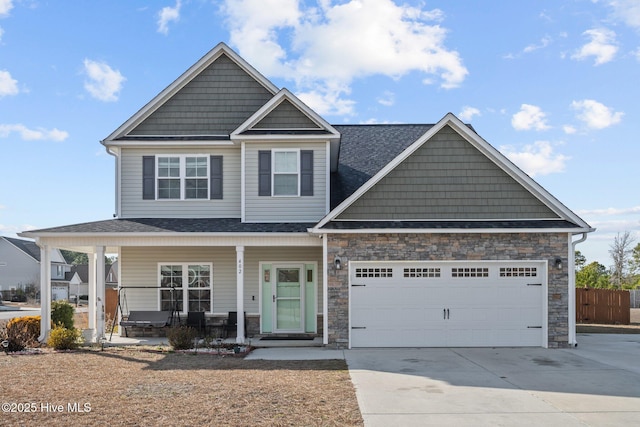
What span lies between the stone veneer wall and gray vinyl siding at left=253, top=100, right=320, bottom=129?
3593 millimetres

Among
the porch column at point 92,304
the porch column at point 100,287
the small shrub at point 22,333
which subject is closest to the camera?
the small shrub at point 22,333

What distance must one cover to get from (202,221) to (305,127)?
12.7ft

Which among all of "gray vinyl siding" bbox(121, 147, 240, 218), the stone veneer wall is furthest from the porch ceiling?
"gray vinyl siding" bbox(121, 147, 240, 218)

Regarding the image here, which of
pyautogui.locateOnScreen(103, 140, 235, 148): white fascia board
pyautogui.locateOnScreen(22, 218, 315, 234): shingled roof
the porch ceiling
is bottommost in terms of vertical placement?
the porch ceiling

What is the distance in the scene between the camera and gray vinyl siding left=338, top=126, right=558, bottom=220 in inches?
559

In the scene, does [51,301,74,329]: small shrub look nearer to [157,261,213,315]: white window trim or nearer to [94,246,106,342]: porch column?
[94,246,106,342]: porch column

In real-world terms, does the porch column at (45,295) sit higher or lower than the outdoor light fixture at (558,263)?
lower

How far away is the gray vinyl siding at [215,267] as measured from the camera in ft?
54.2

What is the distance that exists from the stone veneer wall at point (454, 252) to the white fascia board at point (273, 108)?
3321 mm

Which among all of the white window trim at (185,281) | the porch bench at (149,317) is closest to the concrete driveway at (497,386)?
the white window trim at (185,281)

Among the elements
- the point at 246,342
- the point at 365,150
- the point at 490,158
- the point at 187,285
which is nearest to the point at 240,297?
the point at 246,342

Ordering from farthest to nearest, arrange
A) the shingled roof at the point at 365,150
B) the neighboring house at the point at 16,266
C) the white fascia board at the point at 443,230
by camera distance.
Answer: the neighboring house at the point at 16,266 → the shingled roof at the point at 365,150 → the white fascia board at the point at 443,230

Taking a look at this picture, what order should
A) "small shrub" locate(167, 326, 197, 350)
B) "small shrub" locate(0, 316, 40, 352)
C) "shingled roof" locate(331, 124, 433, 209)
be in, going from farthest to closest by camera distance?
"shingled roof" locate(331, 124, 433, 209)
"small shrub" locate(0, 316, 40, 352)
"small shrub" locate(167, 326, 197, 350)

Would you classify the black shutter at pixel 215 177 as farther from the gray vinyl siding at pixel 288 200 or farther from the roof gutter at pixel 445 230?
the roof gutter at pixel 445 230
